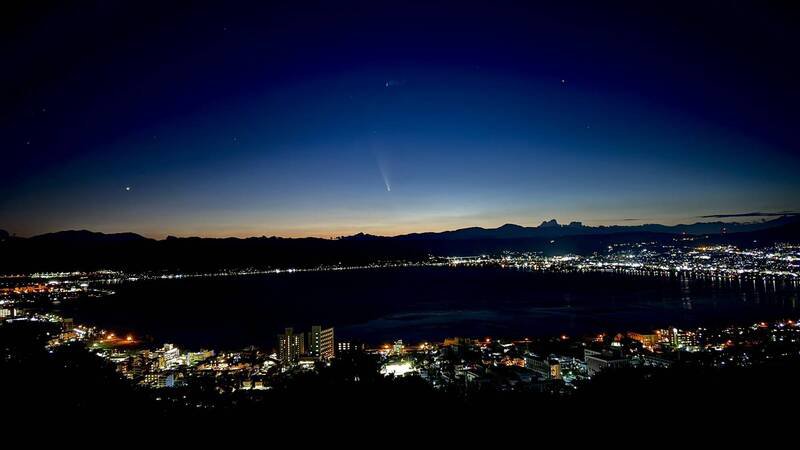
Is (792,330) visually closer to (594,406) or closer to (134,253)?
(594,406)

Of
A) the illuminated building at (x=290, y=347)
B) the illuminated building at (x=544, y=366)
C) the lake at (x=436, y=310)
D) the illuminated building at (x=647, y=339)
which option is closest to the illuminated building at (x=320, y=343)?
the illuminated building at (x=290, y=347)

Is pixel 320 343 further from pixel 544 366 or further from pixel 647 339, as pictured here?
pixel 647 339

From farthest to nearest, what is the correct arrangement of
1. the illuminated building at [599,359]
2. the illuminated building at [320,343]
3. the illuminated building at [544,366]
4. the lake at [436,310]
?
the lake at [436,310], the illuminated building at [320,343], the illuminated building at [599,359], the illuminated building at [544,366]

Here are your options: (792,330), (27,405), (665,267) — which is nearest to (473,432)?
(27,405)

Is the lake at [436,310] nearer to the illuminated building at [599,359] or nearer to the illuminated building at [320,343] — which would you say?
the illuminated building at [320,343]

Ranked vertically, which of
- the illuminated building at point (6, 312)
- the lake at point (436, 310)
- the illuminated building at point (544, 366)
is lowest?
the lake at point (436, 310)

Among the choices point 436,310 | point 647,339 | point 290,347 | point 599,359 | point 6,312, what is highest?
→ point 6,312

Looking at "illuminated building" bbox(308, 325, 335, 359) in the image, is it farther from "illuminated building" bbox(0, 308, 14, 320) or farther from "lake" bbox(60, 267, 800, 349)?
"illuminated building" bbox(0, 308, 14, 320)

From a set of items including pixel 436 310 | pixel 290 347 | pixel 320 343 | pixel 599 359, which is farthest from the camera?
pixel 436 310

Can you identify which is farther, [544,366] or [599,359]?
[599,359]

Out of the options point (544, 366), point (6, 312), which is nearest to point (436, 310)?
point (544, 366)

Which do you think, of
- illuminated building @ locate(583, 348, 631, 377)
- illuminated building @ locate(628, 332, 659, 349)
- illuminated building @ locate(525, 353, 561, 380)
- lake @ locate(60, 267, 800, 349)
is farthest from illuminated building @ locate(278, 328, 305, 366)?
illuminated building @ locate(628, 332, 659, 349)
